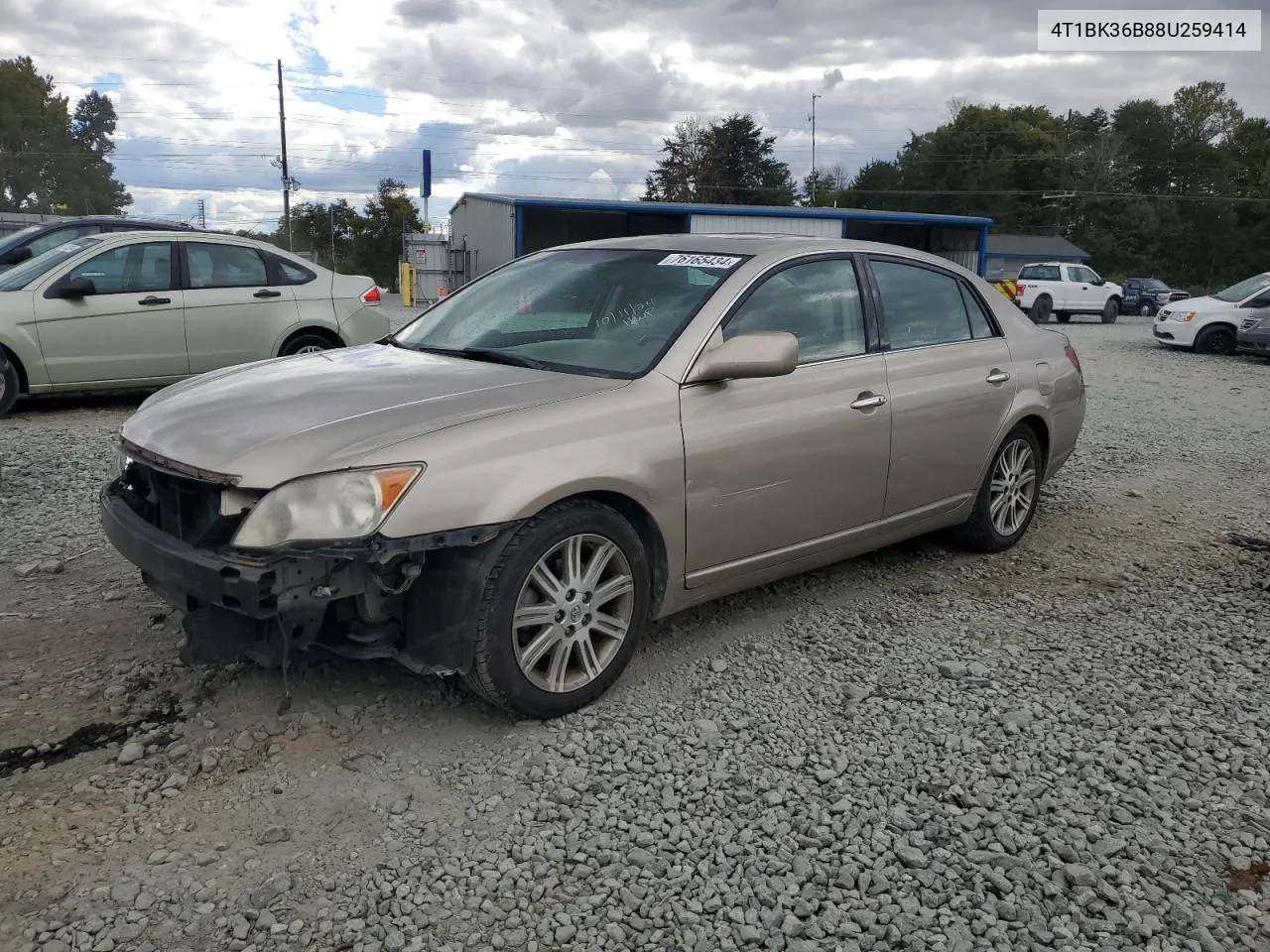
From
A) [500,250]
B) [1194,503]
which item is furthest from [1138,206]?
[1194,503]

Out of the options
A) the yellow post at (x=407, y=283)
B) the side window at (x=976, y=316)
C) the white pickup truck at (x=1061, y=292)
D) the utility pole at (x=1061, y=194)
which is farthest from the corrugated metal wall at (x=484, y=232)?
the utility pole at (x=1061, y=194)

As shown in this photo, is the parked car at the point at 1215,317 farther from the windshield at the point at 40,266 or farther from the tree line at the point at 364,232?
the tree line at the point at 364,232

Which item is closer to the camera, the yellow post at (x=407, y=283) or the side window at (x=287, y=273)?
the side window at (x=287, y=273)

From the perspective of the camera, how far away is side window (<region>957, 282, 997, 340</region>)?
525cm

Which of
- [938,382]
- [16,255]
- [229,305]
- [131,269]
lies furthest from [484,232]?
[938,382]

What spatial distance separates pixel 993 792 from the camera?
123 inches

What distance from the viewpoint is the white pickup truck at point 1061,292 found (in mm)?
28938

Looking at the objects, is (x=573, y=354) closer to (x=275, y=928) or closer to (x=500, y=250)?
(x=275, y=928)

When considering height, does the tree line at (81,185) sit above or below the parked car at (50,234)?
above

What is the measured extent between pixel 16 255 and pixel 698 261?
9.01m

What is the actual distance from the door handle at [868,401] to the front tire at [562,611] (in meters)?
1.28

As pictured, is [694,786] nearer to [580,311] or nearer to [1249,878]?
[1249,878]

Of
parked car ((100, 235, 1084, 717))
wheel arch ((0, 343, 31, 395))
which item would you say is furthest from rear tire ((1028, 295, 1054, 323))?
wheel arch ((0, 343, 31, 395))

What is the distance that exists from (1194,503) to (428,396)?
18.4ft
